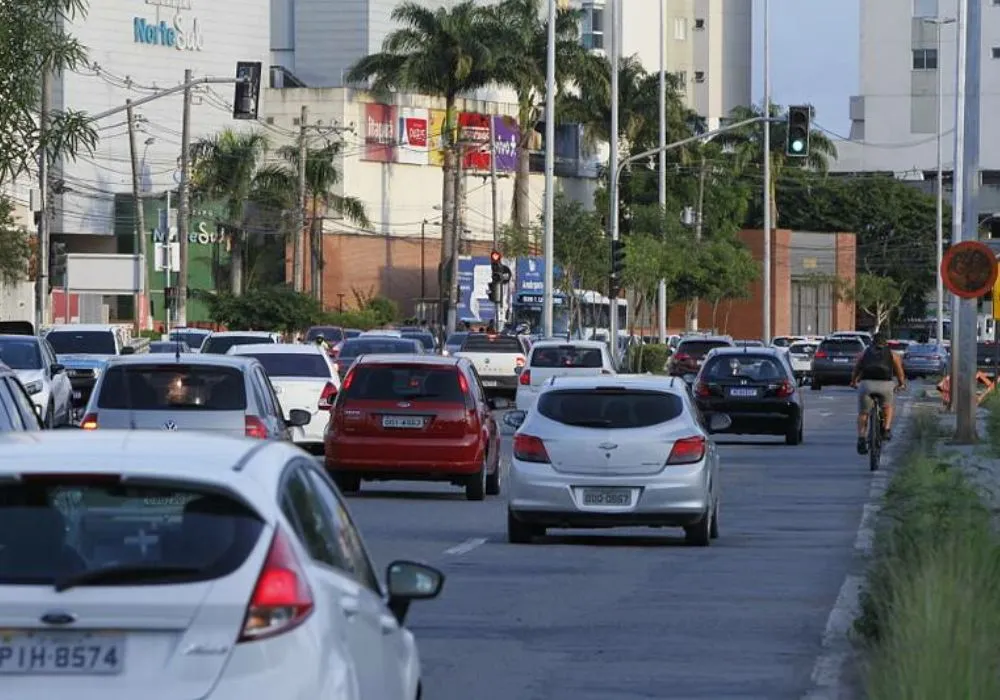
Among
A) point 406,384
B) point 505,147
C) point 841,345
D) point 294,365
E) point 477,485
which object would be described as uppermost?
point 505,147

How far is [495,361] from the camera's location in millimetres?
53125

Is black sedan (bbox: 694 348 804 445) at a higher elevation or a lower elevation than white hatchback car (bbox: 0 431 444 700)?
lower

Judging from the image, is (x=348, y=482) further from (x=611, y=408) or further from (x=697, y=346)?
(x=697, y=346)

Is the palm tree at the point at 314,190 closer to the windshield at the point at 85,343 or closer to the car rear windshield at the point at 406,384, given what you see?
the windshield at the point at 85,343

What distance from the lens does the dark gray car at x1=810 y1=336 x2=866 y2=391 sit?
239ft

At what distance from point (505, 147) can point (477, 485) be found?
298 feet

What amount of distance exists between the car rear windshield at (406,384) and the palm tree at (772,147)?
301 feet

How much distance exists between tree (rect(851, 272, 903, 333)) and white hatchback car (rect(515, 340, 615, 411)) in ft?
270

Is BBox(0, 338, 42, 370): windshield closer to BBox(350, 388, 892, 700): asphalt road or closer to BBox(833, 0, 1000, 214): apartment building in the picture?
BBox(350, 388, 892, 700): asphalt road

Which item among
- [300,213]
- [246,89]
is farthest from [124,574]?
[300,213]

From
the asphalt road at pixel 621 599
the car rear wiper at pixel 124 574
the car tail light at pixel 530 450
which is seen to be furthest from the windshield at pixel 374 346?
the car rear wiper at pixel 124 574

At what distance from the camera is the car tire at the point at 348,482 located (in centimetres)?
2648

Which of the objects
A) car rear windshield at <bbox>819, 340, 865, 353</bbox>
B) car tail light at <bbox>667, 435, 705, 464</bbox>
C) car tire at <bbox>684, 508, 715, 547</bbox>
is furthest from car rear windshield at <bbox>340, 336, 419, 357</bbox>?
car rear windshield at <bbox>819, 340, 865, 353</bbox>

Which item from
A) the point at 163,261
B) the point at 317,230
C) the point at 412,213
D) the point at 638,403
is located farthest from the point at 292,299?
the point at 638,403
